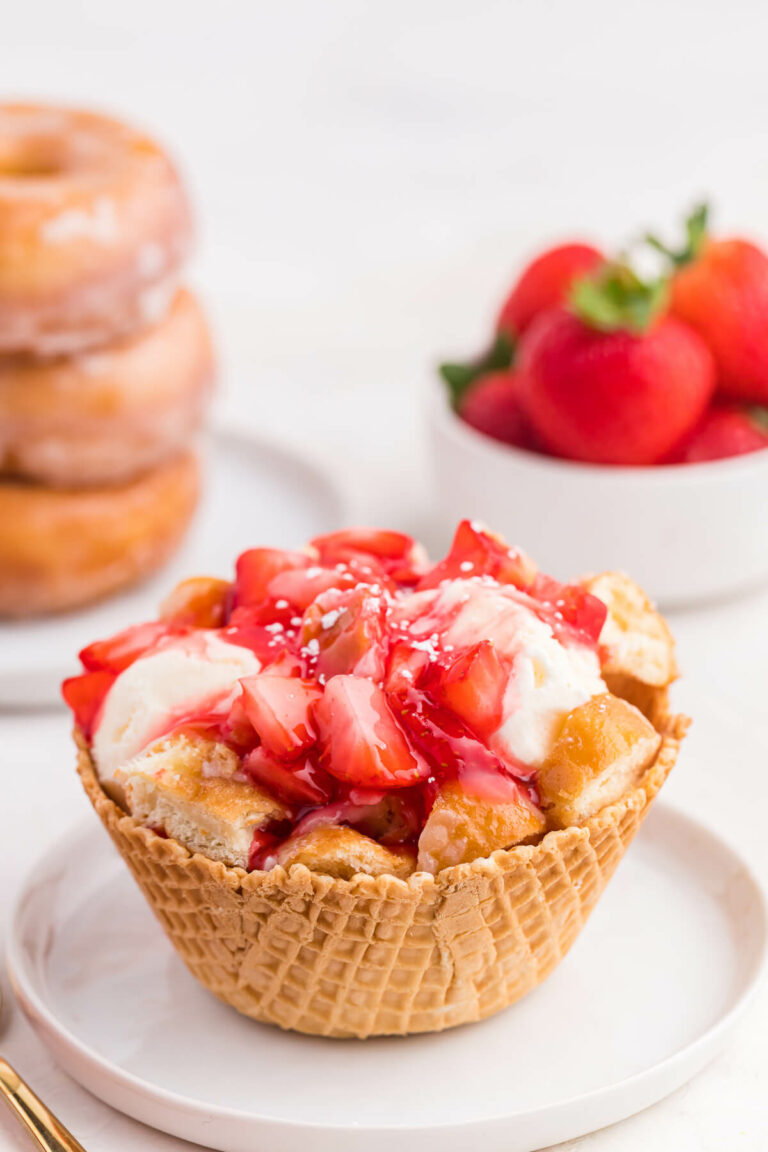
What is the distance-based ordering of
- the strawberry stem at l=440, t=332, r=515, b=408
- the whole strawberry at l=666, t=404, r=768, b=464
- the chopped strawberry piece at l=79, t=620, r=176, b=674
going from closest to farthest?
the chopped strawberry piece at l=79, t=620, r=176, b=674 → the whole strawberry at l=666, t=404, r=768, b=464 → the strawberry stem at l=440, t=332, r=515, b=408

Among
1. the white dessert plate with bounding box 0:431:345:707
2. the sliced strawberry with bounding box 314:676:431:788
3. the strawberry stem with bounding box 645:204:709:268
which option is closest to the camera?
the sliced strawberry with bounding box 314:676:431:788

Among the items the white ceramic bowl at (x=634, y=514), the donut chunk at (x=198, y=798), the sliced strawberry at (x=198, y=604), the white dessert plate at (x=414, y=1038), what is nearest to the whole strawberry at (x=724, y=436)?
the white ceramic bowl at (x=634, y=514)

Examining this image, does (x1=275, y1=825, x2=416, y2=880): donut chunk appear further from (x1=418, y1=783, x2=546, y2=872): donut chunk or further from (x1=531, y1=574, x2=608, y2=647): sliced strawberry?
(x1=531, y1=574, x2=608, y2=647): sliced strawberry

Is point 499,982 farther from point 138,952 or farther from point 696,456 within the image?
point 696,456

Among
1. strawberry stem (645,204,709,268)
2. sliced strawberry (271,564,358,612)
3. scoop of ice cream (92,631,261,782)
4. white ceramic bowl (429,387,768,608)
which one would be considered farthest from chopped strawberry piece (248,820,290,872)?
strawberry stem (645,204,709,268)

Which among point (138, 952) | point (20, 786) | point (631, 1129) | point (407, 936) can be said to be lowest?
point (20, 786)

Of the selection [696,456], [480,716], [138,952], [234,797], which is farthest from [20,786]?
[696,456]

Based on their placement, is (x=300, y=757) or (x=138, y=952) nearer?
(x=300, y=757)
